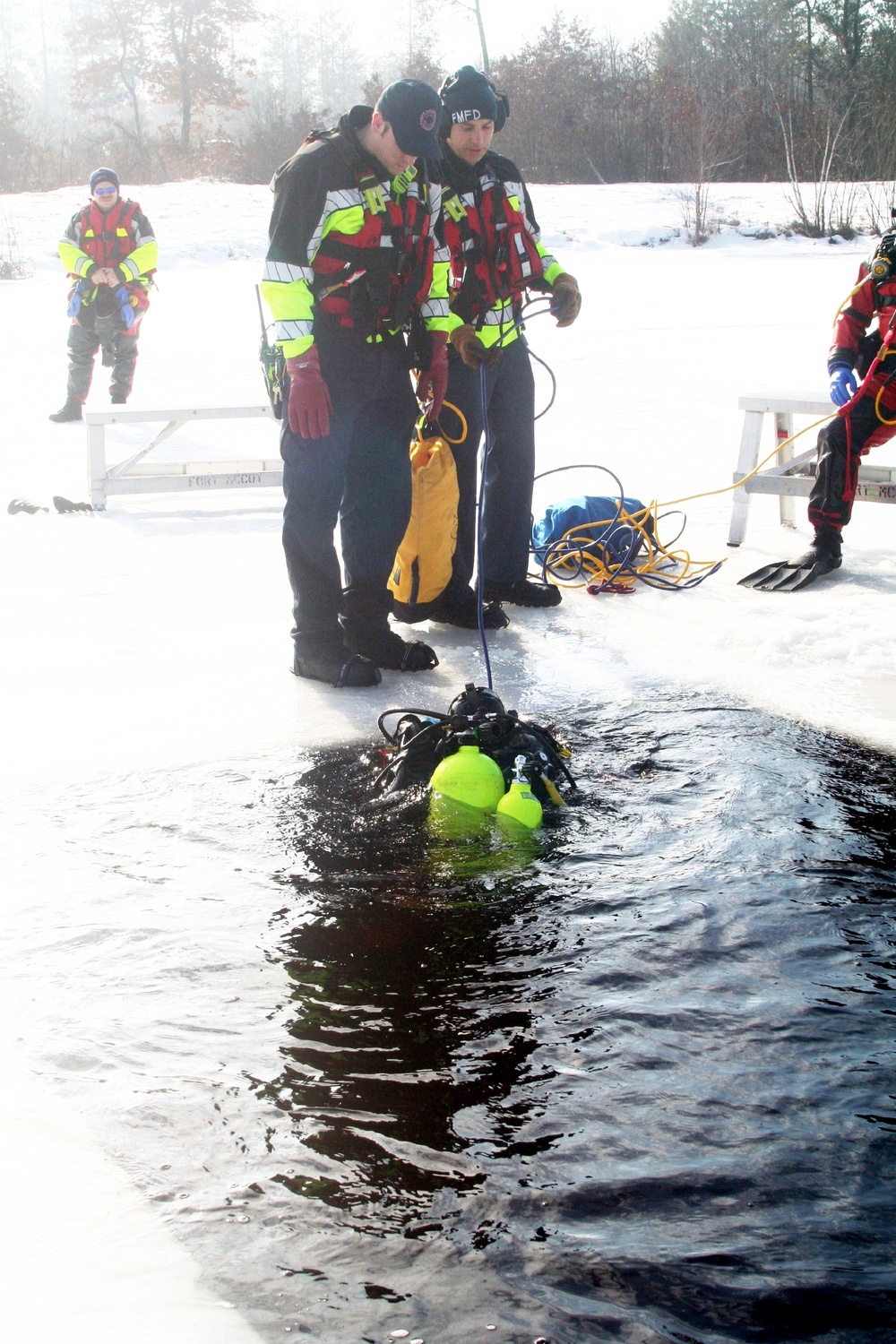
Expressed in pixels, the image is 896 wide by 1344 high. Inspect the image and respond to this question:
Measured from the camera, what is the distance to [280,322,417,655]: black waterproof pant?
3988 millimetres

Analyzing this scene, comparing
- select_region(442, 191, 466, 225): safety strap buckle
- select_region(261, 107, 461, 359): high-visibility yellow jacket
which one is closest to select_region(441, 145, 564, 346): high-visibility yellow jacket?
select_region(442, 191, 466, 225): safety strap buckle

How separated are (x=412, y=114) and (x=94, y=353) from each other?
6.28 meters

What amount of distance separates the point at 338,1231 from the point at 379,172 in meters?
3.14

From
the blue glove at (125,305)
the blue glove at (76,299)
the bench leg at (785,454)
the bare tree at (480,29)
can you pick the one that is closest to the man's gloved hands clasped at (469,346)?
the bench leg at (785,454)

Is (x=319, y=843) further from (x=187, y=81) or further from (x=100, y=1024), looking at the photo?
(x=187, y=81)

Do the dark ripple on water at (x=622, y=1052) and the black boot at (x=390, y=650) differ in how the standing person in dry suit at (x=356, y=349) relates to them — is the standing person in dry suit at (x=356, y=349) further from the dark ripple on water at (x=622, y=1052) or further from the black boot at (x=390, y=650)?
the dark ripple on water at (x=622, y=1052)

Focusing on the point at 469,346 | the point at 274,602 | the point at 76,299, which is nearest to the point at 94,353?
the point at 76,299

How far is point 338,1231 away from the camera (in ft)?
5.74

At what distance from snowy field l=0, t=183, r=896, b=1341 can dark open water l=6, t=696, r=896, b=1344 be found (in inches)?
6.4

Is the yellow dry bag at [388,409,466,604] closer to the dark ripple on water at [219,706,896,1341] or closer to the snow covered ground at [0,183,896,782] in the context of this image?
the snow covered ground at [0,183,896,782]

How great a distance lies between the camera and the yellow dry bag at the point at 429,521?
449 cm

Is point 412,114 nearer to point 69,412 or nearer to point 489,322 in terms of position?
point 489,322

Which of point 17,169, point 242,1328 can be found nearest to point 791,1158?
point 242,1328

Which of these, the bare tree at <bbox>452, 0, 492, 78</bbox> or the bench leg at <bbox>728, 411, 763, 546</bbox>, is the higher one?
the bare tree at <bbox>452, 0, 492, 78</bbox>
